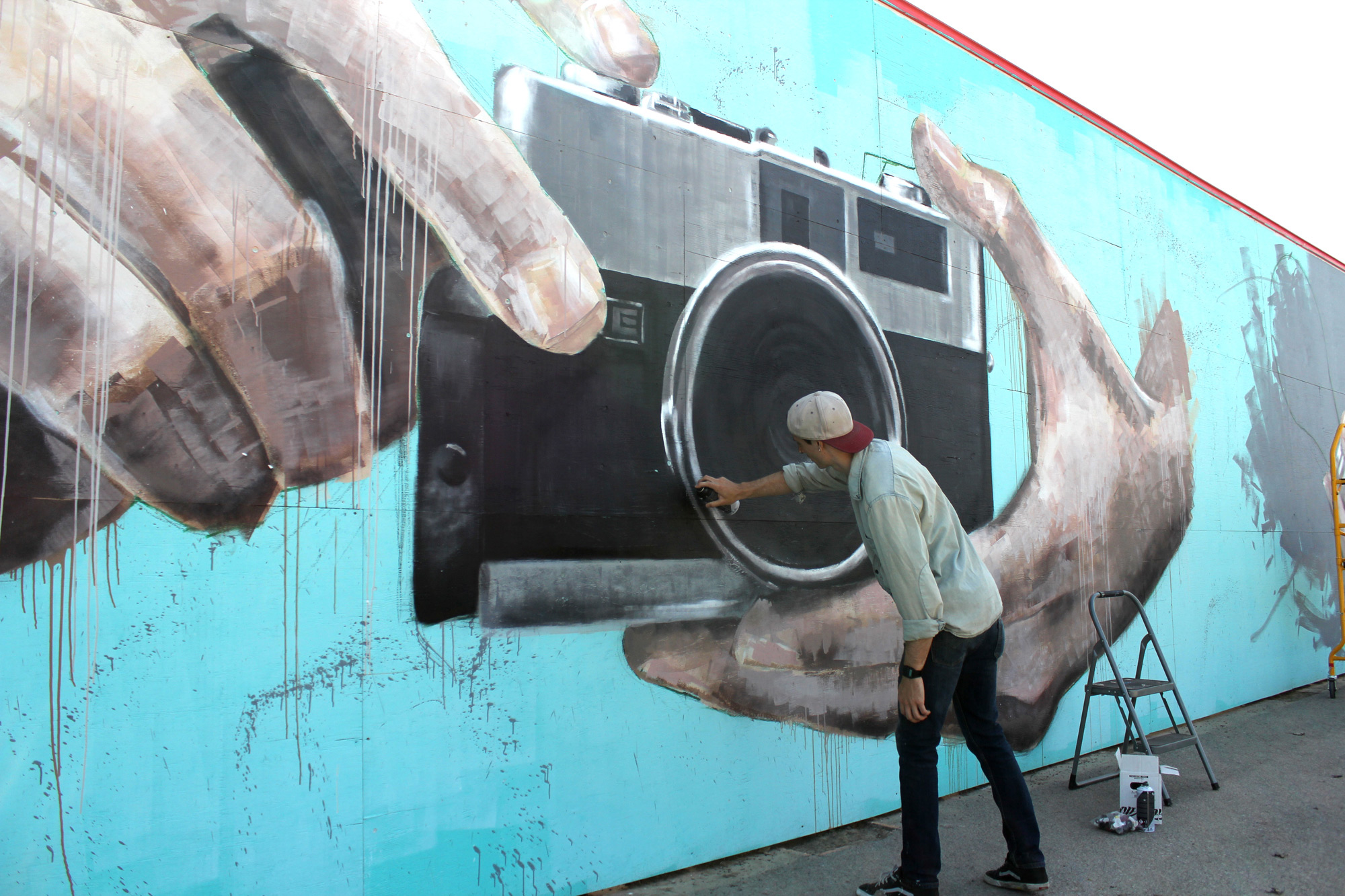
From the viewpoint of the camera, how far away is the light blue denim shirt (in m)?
2.47

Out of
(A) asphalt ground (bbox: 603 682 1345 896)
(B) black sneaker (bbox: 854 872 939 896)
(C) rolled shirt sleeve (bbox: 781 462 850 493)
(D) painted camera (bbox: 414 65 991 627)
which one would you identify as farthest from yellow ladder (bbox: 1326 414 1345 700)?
(C) rolled shirt sleeve (bbox: 781 462 850 493)

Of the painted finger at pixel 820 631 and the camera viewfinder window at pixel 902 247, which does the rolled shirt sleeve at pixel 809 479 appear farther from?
the camera viewfinder window at pixel 902 247

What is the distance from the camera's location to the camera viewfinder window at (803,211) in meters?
3.26

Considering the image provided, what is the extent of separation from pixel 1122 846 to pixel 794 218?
8.56 feet

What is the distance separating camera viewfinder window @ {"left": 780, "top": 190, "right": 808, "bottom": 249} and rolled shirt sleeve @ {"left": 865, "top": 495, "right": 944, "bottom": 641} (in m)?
1.27

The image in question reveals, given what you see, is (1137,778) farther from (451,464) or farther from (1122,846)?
(451,464)

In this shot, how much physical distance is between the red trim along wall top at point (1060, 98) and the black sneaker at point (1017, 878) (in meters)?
3.49

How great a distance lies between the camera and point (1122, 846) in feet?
10.3

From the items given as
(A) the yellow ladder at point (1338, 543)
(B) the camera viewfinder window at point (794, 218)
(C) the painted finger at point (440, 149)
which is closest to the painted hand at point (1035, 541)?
(B) the camera viewfinder window at point (794, 218)

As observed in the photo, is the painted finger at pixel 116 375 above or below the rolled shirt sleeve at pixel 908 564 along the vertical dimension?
above

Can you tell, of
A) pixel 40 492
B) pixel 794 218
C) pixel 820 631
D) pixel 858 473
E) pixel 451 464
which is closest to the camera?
pixel 40 492

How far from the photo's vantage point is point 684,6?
304 centimetres

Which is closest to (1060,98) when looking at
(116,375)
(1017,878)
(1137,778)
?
(1137,778)

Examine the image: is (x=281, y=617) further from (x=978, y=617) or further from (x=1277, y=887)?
(x=1277, y=887)
